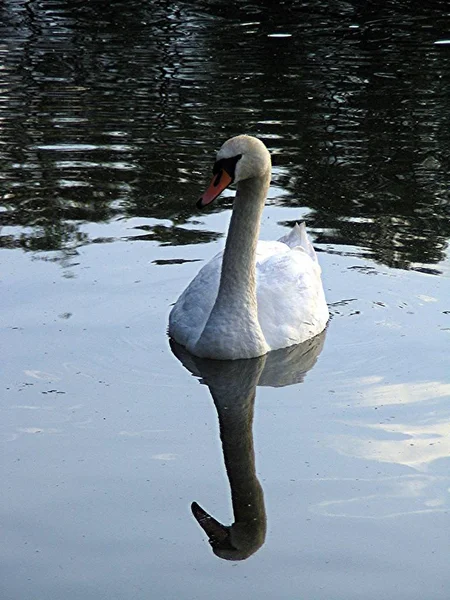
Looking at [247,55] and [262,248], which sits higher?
[262,248]

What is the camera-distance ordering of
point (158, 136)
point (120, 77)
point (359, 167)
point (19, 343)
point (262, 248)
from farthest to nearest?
point (120, 77) < point (158, 136) < point (359, 167) < point (262, 248) < point (19, 343)

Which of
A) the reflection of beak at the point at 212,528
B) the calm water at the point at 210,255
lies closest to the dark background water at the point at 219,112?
the calm water at the point at 210,255

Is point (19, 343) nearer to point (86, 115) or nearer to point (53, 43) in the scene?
point (86, 115)

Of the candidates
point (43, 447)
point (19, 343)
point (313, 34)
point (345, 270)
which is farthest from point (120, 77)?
point (43, 447)

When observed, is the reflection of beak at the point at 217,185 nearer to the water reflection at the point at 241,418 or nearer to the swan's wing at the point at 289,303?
the swan's wing at the point at 289,303

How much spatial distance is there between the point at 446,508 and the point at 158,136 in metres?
8.61

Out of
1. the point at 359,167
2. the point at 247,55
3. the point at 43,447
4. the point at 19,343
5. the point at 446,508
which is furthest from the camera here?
the point at 247,55

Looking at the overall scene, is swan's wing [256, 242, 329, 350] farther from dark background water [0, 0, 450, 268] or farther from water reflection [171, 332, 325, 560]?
dark background water [0, 0, 450, 268]

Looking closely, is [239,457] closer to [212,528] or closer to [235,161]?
[212,528]

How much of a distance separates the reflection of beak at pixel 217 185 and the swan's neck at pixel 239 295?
0.28 meters

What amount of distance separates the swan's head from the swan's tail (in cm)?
156

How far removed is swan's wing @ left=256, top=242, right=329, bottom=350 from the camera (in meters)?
8.73

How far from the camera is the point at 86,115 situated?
50.0ft

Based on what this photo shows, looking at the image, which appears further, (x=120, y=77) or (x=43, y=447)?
(x=120, y=77)
